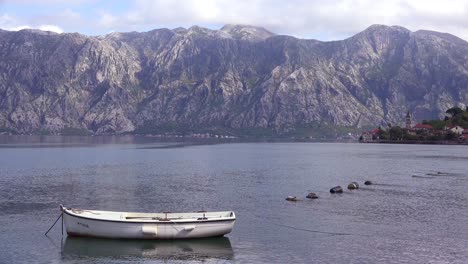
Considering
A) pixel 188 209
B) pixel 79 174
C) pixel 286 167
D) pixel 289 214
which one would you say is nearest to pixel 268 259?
pixel 289 214

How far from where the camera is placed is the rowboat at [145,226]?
205 ft

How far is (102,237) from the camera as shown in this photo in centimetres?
6431

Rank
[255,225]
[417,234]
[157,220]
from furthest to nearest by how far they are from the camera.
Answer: [255,225], [417,234], [157,220]

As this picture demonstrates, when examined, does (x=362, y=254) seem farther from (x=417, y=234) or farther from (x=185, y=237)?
(x=185, y=237)

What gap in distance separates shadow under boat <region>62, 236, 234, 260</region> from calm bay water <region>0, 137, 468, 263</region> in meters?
0.12

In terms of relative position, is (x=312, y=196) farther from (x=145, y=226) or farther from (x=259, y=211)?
(x=145, y=226)

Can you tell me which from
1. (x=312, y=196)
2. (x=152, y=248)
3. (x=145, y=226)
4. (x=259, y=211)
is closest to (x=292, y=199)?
(x=312, y=196)

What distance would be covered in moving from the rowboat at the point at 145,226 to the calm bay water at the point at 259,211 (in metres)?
1.13

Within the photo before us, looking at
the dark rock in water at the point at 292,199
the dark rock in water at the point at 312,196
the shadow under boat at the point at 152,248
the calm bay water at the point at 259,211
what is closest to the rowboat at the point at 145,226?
the shadow under boat at the point at 152,248

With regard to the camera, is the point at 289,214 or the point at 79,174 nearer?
the point at 289,214

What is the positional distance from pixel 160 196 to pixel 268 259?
167 ft

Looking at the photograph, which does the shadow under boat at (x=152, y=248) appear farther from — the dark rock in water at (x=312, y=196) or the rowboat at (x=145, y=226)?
the dark rock in water at (x=312, y=196)

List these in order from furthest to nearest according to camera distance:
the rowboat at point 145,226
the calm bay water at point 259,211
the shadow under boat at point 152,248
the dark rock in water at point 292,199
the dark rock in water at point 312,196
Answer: the dark rock in water at point 312,196
the dark rock in water at point 292,199
the rowboat at point 145,226
the calm bay water at point 259,211
the shadow under boat at point 152,248

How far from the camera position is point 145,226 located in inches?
2461
